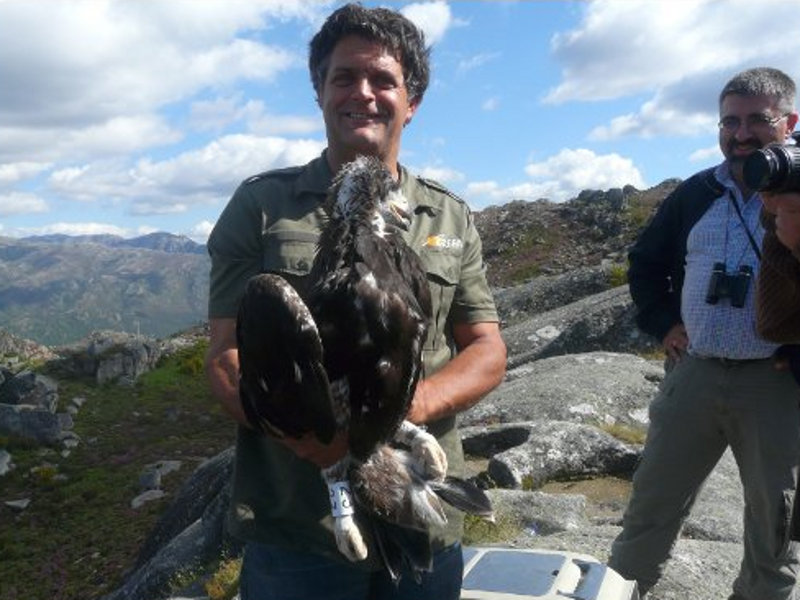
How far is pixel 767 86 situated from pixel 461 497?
3.82 meters

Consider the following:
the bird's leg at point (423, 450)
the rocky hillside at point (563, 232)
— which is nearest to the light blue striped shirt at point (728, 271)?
the bird's leg at point (423, 450)

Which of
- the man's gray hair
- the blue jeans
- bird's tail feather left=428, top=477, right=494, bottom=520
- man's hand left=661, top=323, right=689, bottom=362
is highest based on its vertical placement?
the man's gray hair

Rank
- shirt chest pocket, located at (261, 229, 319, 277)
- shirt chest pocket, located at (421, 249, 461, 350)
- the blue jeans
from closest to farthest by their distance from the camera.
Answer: the blue jeans → shirt chest pocket, located at (261, 229, 319, 277) → shirt chest pocket, located at (421, 249, 461, 350)

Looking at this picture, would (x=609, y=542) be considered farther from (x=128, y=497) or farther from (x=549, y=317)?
(x=128, y=497)

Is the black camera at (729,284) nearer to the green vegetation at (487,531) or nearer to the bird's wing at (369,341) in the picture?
the bird's wing at (369,341)

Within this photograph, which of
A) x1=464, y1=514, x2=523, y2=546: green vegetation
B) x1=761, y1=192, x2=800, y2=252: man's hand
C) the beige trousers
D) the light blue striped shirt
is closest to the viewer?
x1=761, y1=192, x2=800, y2=252: man's hand

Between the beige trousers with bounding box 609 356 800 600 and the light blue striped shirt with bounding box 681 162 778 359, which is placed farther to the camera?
the light blue striped shirt with bounding box 681 162 778 359

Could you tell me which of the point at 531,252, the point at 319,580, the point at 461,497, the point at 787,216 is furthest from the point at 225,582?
the point at 531,252

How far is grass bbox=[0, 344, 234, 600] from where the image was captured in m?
16.9

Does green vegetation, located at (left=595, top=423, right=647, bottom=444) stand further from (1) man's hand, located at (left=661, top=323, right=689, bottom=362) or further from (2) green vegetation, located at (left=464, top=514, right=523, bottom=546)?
(1) man's hand, located at (left=661, top=323, right=689, bottom=362)

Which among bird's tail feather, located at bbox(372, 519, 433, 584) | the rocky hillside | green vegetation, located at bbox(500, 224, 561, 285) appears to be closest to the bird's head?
bird's tail feather, located at bbox(372, 519, 433, 584)

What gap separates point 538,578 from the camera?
5.01 metres

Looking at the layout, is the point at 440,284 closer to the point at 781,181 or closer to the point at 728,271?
the point at 781,181

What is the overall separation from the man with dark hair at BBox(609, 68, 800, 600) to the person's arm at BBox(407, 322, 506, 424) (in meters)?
2.27
